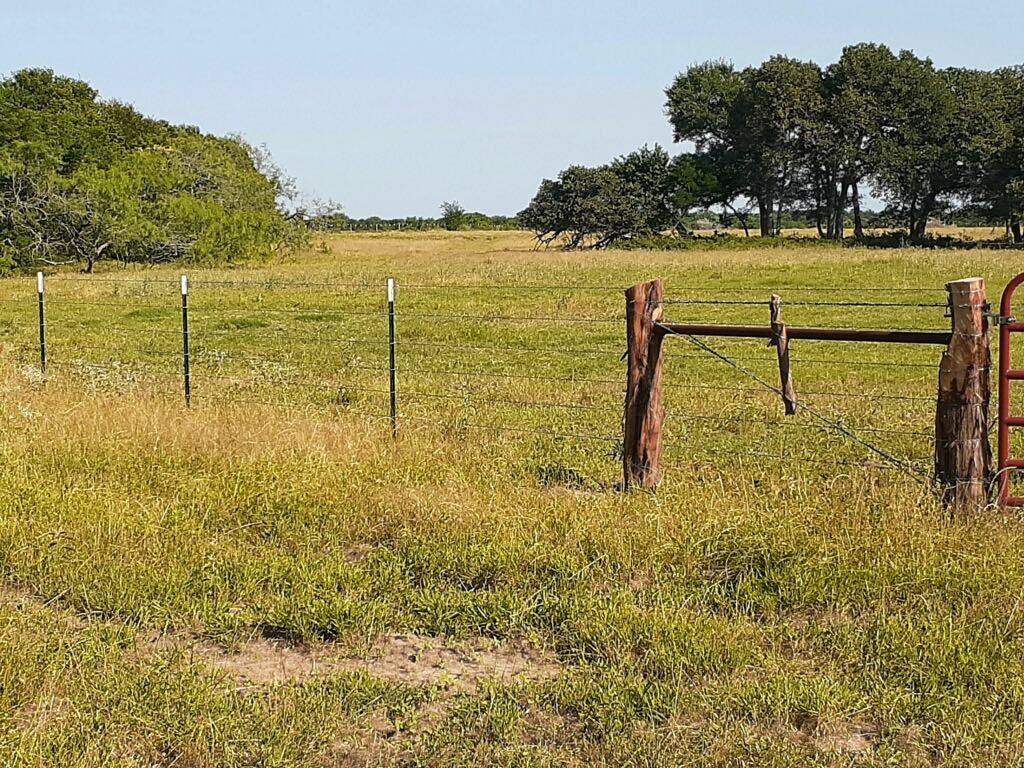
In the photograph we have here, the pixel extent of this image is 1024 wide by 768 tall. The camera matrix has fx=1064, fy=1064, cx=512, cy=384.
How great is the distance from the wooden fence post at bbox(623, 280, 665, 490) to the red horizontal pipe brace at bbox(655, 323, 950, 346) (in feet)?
0.38

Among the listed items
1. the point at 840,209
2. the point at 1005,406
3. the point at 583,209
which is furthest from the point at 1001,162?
the point at 1005,406

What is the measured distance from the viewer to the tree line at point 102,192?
45281mm

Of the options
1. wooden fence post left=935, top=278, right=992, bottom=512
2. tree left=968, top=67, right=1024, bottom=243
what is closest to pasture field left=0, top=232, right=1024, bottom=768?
wooden fence post left=935, top=278, right=992, bottom=512

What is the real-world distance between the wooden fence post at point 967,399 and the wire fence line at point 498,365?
49cm

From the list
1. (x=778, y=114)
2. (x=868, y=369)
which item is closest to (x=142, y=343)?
(x=868, y=369)

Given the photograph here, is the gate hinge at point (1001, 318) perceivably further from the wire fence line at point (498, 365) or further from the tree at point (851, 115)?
the tree at point (851, 115)

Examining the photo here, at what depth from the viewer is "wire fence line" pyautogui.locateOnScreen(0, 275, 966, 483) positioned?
957 centimetres

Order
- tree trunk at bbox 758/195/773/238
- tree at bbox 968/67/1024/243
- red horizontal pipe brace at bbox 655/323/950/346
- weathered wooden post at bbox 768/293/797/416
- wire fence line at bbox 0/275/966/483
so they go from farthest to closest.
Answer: tree trunk at bbox 758/195/773/238 < tree at bbox 968/67/1024/243 < wire fence line at bbox 0/275/966/483 < weathered wooden post at bbox 768/293/797/416 < red horizontal pipe brace at bbox 655/323/950/346

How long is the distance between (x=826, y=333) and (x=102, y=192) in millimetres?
45148

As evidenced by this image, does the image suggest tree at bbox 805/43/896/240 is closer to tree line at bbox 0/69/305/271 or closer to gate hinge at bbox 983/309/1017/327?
tree line at bbox 0/69/305/271

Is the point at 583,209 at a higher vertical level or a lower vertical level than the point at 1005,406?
higher

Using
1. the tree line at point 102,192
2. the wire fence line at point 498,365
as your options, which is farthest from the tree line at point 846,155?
the wire fence line at point 498,365

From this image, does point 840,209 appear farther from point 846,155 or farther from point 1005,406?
point 1005,406

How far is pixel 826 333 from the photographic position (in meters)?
6.43
